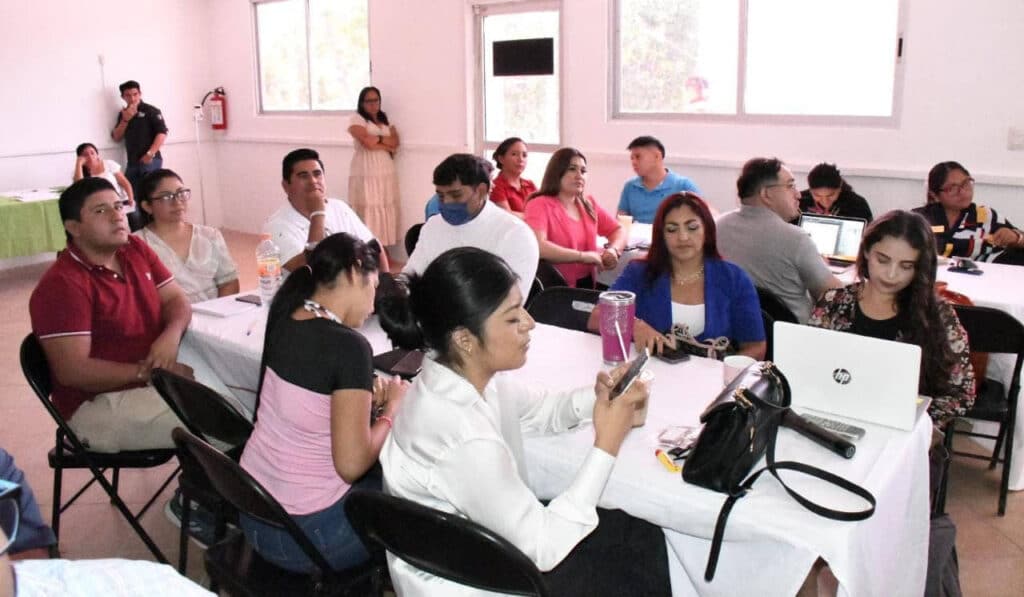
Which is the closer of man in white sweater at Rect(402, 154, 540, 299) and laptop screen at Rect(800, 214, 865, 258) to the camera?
man in white sweater at Rect(402, 154, 540, 299)

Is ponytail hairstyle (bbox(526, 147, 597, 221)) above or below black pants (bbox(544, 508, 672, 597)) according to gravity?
above

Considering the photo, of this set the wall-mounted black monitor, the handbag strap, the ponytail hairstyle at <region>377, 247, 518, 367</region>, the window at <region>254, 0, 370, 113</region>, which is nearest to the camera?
the handbag strap

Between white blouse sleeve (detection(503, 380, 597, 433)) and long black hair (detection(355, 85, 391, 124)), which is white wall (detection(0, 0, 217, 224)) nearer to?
long black hair (detection(355, 85, 391, 124))

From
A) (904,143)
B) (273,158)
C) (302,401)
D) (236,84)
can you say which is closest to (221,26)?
(236,84)

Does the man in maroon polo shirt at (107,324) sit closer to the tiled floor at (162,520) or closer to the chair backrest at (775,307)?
the tiled floor at (162,520)

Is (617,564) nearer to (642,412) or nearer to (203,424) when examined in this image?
(642,412)

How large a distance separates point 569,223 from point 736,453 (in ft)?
9.26

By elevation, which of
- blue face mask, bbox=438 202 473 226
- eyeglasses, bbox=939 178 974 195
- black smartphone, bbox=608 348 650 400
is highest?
eyeglasses, bbox=939 178 974 195

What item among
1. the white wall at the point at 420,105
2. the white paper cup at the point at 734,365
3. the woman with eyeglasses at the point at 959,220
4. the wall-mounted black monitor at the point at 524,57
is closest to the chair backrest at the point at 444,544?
the white paper cup at the point at 734,365

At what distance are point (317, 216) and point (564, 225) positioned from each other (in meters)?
1.30

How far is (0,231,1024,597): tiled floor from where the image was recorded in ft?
8.63

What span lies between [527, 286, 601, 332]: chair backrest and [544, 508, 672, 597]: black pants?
38.3 inches

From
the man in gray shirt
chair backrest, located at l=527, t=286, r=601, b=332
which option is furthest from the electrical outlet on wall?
chair backrest, located at l=527, t=286, r=601, b=332

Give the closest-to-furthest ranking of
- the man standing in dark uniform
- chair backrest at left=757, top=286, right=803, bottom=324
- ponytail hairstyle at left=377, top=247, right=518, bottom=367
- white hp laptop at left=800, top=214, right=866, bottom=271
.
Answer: ponytail hairstyle at left=377, top=247, right=518, bottom=367, chair backrest at left=757, top=286, right=803, bottom=324, white hp laptop at left=800, top=214, right=866, bottom=271, the man standing in dark uniform
